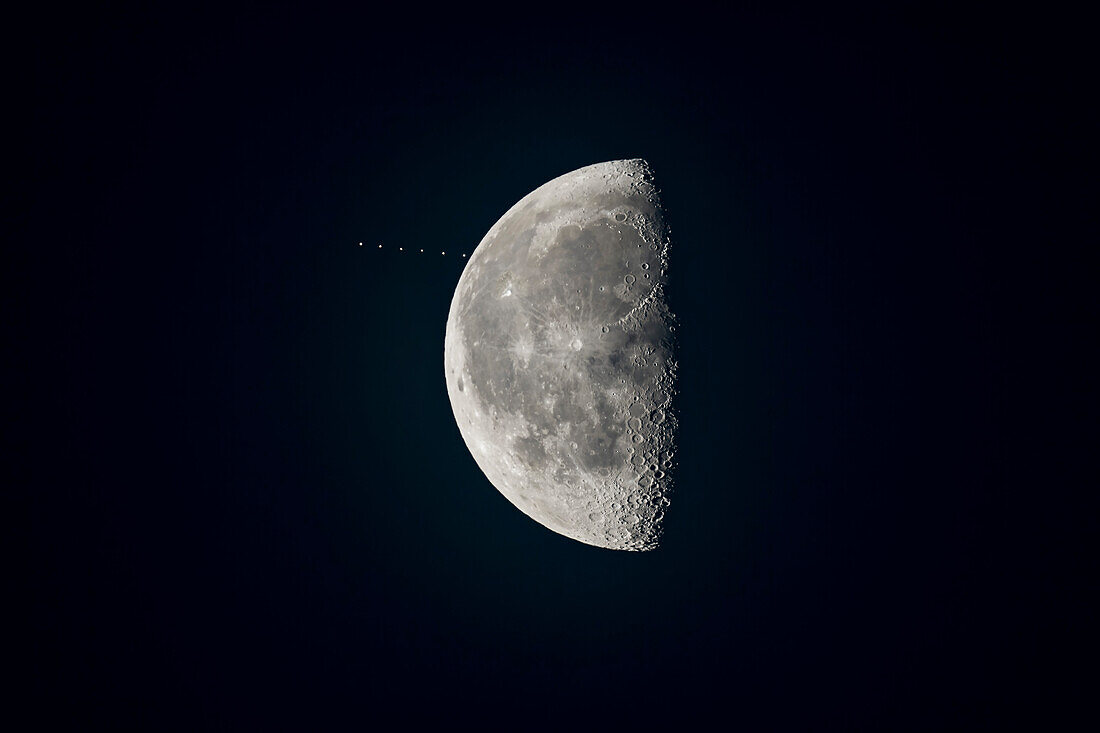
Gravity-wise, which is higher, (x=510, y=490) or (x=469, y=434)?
(x=469, y=434)

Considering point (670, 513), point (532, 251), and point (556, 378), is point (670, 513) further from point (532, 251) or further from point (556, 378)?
point (532, 251)

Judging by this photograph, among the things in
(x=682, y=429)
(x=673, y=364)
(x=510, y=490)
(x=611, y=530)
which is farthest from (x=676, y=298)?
(x=510, y=490)

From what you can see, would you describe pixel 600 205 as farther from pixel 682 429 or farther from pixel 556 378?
pixel 682 429

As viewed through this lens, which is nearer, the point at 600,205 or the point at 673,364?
the point at 673,364

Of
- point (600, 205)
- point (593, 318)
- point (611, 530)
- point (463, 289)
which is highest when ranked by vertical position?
point (600, 205)

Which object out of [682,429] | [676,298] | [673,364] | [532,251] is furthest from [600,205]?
[682,429]

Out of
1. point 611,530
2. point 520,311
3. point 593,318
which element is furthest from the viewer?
point 611,530

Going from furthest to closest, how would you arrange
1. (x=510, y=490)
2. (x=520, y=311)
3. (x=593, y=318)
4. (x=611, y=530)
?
(x=510, y=490) < (x=611, y=530) < (x=520, y=311) < (x=593, y=318)
